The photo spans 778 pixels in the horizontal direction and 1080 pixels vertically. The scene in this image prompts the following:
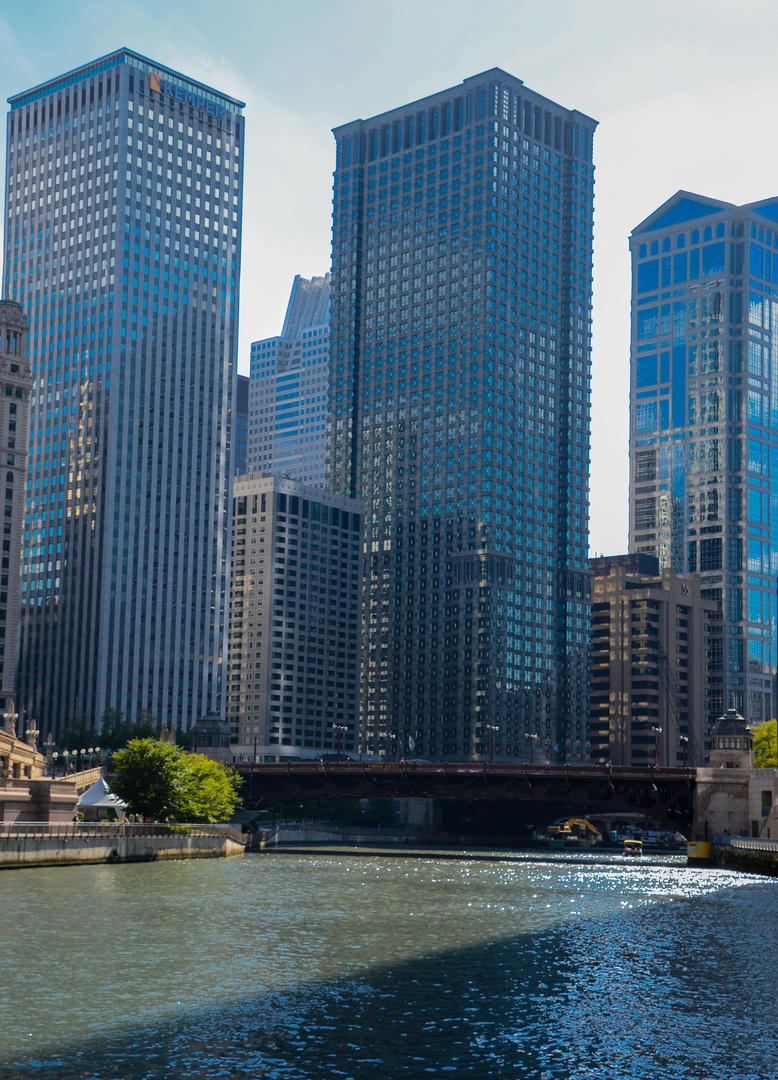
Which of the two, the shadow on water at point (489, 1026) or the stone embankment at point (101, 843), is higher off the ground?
the shadow on water at point (489, 1026)

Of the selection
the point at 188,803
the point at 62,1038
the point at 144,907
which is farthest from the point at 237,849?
the point at 62,1038

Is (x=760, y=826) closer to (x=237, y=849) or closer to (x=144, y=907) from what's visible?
(x=237, y=849)

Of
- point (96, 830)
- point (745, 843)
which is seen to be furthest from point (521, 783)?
point (96, 830)

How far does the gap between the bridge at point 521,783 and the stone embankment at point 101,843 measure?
113ft

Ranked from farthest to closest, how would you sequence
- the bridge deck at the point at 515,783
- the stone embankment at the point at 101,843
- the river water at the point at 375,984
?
the bridge deck at the point at 515,783 → the stone embankment at the point at 101,843 → the river water at the point at 375,984

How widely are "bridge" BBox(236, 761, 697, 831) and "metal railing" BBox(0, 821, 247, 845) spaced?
32702 millimetres

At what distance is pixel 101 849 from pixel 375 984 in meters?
73.1

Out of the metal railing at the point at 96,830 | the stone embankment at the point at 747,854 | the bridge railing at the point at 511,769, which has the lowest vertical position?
the stone embankment at the point at 747,854

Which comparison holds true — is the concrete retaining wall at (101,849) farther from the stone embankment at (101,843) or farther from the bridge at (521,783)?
the bridge at (521,783)

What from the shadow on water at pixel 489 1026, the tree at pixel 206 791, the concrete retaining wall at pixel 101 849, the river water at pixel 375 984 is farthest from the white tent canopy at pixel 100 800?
the shadow on water at pixel 489 1026

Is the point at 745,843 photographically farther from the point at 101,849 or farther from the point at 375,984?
the point at 375,984

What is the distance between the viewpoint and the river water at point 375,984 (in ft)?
141

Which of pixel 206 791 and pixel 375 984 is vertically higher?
pixel 206 791

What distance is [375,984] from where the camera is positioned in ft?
187
